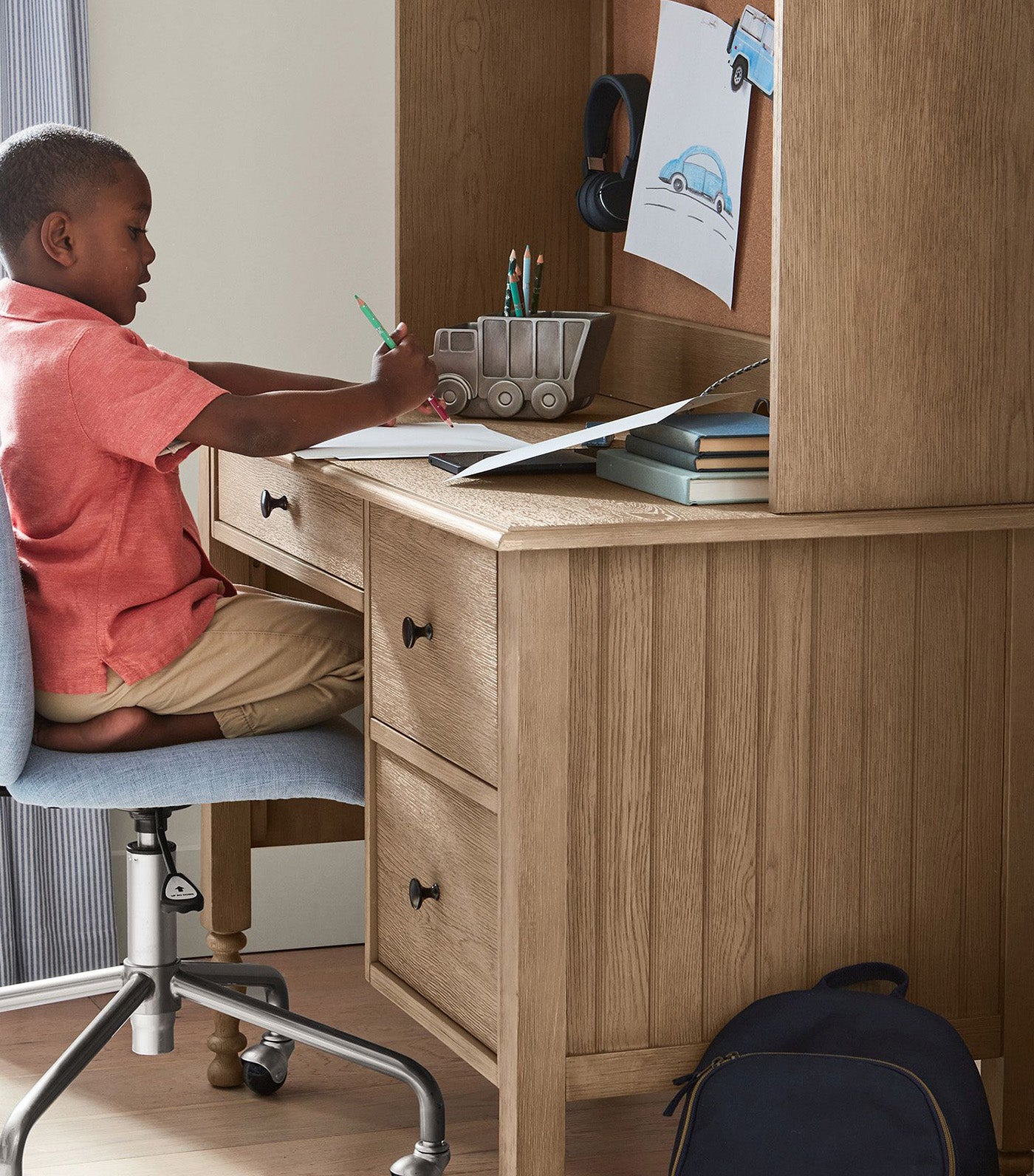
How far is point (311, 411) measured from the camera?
164 centimetres

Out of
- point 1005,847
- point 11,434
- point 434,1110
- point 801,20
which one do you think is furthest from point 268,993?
point 801,20

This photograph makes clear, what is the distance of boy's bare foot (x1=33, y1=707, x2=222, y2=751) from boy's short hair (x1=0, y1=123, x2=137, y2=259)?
0.47 m

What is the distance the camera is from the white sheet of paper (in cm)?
196

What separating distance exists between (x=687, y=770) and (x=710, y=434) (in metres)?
0.28

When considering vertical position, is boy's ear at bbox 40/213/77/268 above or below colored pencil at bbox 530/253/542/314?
above

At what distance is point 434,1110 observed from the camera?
176 centimetres

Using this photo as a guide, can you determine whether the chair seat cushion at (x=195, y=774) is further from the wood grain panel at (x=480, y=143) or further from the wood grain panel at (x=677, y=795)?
the wood grain panel at (x=480, y=143)

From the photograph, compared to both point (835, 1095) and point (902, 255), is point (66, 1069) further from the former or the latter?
point (902, 255)

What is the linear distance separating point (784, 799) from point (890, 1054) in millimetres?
222

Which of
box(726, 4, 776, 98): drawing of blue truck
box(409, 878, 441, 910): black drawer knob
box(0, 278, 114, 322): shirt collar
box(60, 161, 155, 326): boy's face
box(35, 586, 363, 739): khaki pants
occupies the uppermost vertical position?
box(726, 4, 776, 98): drawing of blue truck

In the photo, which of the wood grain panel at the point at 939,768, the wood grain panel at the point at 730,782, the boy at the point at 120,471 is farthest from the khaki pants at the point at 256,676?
the wood grain panel at the point at 939,768

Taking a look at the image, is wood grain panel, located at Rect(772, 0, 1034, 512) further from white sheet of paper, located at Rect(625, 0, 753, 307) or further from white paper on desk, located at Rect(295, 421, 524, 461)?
white sheet of paper, located at Rect(625, 0, 753, 307)

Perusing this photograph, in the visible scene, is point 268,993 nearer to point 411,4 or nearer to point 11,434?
point 11,434

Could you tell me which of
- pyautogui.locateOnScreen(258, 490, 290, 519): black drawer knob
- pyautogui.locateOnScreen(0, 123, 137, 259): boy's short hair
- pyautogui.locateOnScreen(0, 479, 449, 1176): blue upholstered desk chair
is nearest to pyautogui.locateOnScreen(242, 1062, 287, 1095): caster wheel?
pyautogui.locateOnScreen(0, 479, 449, 1176): blue upholstered desk chair
